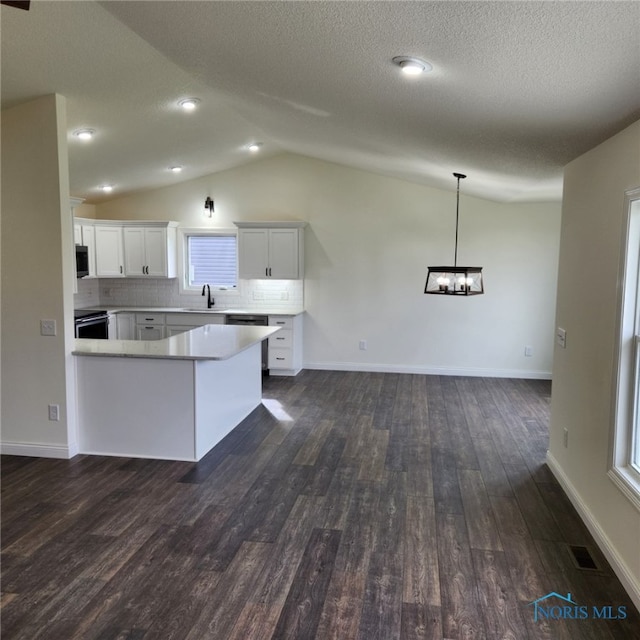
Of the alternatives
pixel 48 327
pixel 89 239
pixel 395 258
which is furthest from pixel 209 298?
pixel 48 327

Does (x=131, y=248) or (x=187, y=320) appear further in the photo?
(x=131, y=248)

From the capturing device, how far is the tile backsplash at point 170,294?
7.41m

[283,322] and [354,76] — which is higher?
[354,76]

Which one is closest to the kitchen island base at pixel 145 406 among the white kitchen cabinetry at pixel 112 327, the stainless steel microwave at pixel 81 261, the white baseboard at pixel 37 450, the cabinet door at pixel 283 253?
the white baseboard at pixel 37 450

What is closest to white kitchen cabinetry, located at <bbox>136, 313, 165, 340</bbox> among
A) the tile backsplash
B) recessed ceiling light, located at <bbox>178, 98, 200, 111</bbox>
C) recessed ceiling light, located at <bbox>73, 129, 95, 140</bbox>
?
the tile backsplash

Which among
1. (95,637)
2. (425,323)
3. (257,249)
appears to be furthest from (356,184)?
(95,637)

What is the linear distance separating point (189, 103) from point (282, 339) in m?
3.36

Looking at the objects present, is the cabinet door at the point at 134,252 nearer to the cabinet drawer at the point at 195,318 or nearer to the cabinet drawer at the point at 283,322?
the cabinet drawer at the point at 195,318

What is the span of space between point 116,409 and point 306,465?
62.2 inches

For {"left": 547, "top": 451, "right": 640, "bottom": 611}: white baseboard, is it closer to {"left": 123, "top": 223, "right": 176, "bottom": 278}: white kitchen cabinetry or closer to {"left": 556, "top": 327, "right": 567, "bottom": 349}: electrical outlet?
{"left": 556, "top": 327, "right": 567, "bottom": 349}: electrical outlet

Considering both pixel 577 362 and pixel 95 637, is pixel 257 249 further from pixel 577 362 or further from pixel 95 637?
pixel 95 637

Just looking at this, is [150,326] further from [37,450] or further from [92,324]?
[37,450]

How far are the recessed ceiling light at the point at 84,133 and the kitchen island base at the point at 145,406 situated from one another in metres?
2.06

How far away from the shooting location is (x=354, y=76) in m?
2.86
